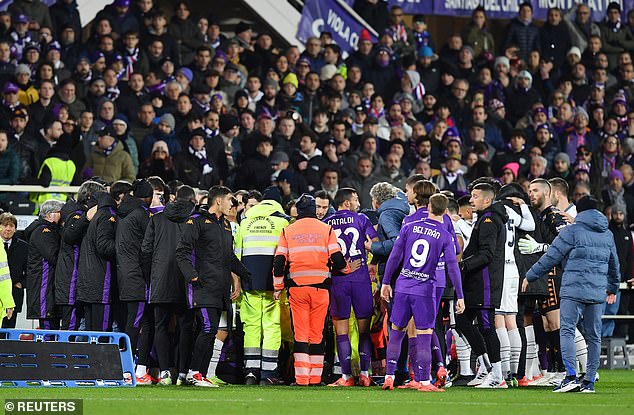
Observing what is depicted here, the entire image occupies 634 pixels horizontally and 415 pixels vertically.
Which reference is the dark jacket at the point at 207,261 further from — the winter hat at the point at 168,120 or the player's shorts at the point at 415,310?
the winter hat at the point at 168,120

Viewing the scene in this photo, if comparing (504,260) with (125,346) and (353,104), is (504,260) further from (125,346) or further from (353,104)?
(353,104)

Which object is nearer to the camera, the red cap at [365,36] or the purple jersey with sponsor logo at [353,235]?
the purple jersey with sponsor logo at [353,235]

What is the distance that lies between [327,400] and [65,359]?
3.04 m

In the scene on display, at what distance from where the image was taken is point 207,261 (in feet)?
47.0

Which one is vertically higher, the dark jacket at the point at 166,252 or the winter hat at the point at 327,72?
the winter hat at the point at 327,72

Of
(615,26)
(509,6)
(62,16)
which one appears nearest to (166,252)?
(62,16)

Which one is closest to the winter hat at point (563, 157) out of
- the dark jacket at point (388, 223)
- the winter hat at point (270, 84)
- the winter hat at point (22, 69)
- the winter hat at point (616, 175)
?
the winter hat at point (616, 175)

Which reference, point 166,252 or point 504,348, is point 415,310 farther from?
point 166,252

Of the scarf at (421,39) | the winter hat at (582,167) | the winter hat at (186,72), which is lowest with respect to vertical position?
the winter hat at (582,167)

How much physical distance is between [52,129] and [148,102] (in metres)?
1.94

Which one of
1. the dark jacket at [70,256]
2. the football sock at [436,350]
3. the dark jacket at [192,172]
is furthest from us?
the dark jacket at [192,172]

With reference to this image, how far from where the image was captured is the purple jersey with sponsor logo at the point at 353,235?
1495 centimetres

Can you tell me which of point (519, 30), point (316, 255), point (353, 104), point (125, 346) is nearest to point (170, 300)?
point (125, 346)

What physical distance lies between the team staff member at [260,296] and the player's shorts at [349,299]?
2.23 ft
